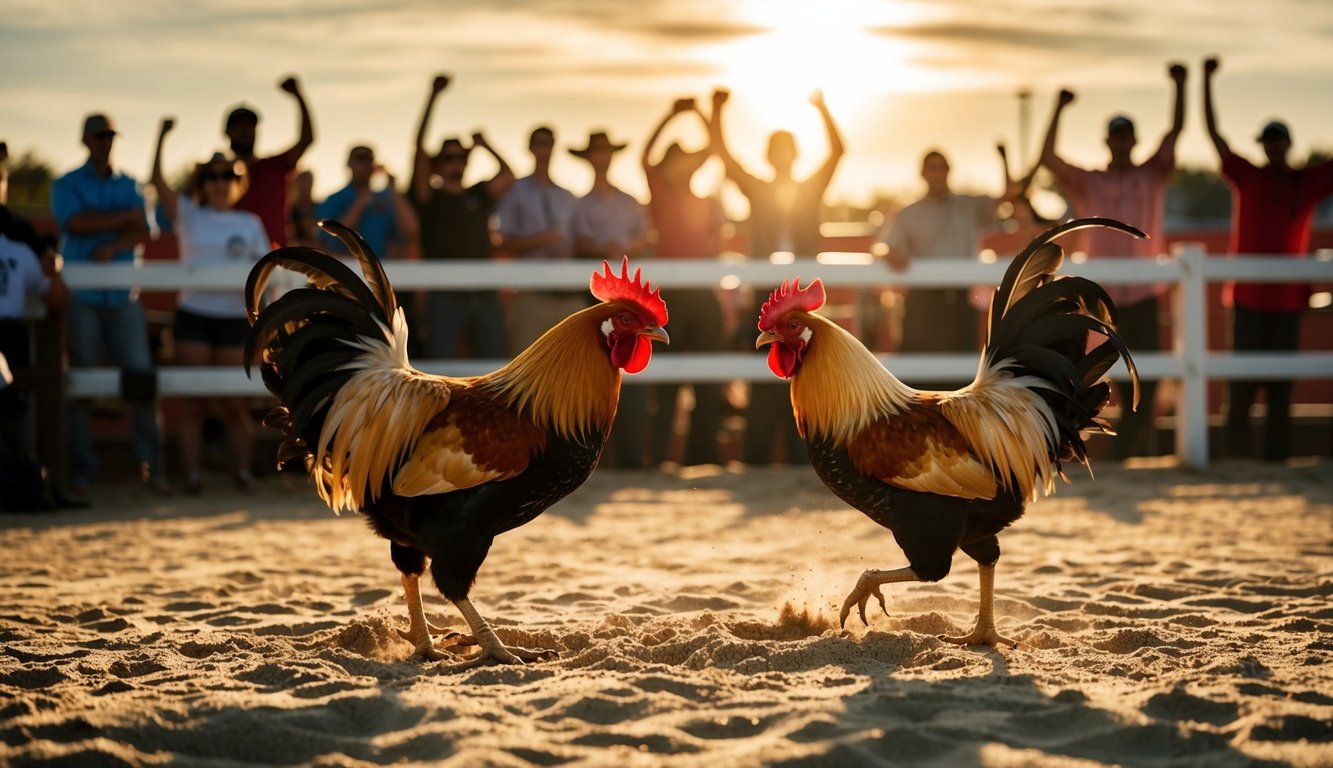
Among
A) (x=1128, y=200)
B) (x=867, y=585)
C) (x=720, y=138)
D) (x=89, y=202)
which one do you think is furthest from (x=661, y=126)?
(x=867, y=585)

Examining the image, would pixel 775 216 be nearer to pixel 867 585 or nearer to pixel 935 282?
pixel 935 282

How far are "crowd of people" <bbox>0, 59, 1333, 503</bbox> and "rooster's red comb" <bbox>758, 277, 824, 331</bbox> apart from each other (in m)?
5.04

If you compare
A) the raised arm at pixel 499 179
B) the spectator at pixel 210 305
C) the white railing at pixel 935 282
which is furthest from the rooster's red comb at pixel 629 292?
the raised arm at pixel 499 179

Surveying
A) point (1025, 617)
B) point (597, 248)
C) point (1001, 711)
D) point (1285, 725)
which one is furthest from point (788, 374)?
point (597, 248)

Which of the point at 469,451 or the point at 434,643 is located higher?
the point at 469,451

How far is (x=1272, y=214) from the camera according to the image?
10.7m

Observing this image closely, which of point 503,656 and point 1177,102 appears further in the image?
point 1177,102

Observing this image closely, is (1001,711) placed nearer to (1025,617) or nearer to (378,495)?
(1025,617)

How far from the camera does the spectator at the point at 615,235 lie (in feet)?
34.6

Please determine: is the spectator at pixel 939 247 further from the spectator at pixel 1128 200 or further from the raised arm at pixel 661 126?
the raised arm at pixel 661 126

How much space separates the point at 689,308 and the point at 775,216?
3.02 feet

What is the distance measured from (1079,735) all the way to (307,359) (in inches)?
114

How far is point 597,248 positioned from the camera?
10.6 m

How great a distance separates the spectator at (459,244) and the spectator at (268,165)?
0.84m
